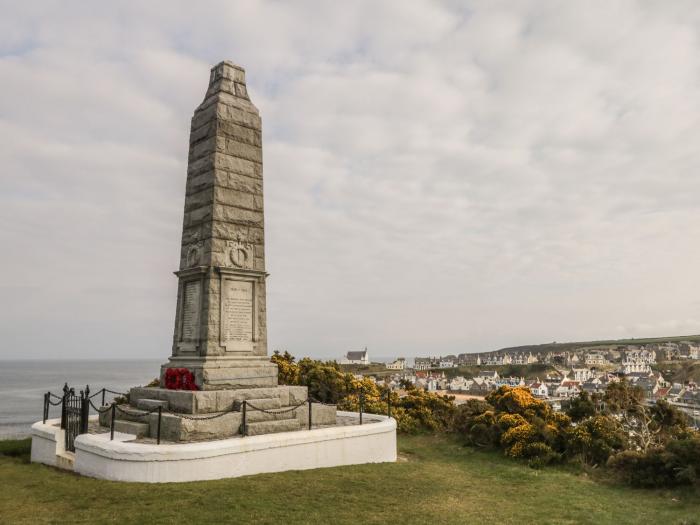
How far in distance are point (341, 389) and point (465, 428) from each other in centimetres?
577

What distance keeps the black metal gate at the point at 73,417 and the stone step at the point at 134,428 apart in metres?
0.75

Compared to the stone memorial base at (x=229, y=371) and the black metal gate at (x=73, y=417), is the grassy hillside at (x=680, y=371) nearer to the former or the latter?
the stone memorial base at (x=229, y=371)

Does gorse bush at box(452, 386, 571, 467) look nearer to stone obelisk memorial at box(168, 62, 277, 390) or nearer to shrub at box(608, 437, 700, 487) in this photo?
shrub at box(608, 437, 700, 487)

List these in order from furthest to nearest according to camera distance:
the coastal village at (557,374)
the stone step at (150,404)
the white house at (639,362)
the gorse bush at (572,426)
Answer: the white house at (639,362)
the coastal village at (557,374)
the stone step at (150,404)
the gorse bush at (572,426)

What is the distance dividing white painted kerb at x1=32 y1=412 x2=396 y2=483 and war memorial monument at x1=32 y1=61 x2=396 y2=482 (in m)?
Result: 0.02

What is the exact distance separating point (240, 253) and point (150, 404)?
3943 mm

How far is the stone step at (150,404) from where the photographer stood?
1154cm

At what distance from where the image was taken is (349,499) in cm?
823

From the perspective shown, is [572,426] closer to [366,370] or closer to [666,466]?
[666,466]

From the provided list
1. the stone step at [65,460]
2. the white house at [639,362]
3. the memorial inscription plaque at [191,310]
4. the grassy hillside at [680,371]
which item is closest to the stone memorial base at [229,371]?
the memorial inscription plaque at [191,310]

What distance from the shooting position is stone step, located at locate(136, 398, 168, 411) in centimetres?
1154

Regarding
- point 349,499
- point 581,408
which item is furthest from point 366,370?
point 349,499

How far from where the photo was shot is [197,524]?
6637 millimetres

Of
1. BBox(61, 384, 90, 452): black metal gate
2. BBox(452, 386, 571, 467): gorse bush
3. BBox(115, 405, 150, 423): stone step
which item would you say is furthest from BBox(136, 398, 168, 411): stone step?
BBox(452, 386, 571, 467): gorse bush
